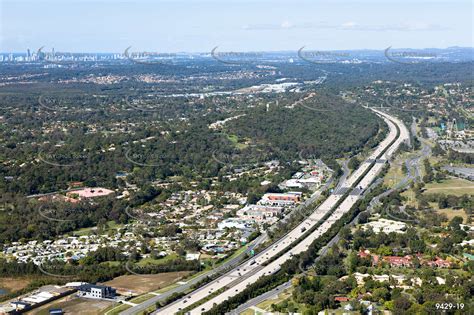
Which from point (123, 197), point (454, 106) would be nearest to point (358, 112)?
point (454, 106)

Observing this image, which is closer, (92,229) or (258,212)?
(92,229)

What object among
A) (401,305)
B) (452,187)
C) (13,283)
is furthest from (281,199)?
(401,305)

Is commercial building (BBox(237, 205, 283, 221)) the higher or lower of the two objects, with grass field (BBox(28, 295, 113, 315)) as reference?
higher

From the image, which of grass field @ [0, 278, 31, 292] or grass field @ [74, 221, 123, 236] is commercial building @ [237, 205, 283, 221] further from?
grass field @ [0, 278, 31, 292]

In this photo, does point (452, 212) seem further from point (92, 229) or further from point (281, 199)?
point (92, 229)

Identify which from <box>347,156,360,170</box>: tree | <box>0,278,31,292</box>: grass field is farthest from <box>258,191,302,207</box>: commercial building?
<box>0,278,31,292</box>: grass field

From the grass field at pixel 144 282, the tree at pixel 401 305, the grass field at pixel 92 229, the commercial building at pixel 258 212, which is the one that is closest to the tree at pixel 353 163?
the commercial building at pixel 258 212
